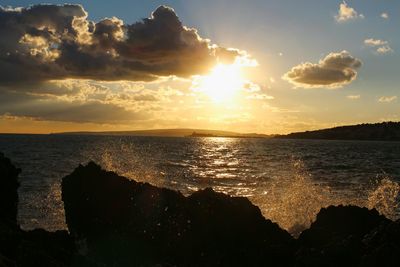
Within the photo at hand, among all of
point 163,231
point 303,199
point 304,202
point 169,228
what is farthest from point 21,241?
point 303,199

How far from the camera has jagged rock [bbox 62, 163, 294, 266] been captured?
10695mm

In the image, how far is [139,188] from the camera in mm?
12516

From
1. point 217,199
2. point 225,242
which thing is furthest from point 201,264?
point 217,199

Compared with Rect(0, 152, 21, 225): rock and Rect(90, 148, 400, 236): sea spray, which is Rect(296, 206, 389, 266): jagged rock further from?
Rect(0, 152, 21, 225): rock

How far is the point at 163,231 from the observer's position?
11.5m

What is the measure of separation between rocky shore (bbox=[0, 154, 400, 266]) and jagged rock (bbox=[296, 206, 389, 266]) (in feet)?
0.07

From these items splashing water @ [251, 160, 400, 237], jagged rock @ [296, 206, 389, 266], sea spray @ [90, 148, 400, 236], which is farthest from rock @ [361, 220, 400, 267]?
sea spray @ [90, 148, 400, 236]

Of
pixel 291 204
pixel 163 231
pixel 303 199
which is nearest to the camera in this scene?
pixel 163 231

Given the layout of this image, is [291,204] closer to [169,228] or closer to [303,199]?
[303,199]

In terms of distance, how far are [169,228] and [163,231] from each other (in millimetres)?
160

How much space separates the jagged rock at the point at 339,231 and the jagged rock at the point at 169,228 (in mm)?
592

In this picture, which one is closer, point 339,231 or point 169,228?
point 339,231

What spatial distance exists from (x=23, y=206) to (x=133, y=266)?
16543 millimetres

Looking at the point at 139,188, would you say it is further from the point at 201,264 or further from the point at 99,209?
the point at 201,264
